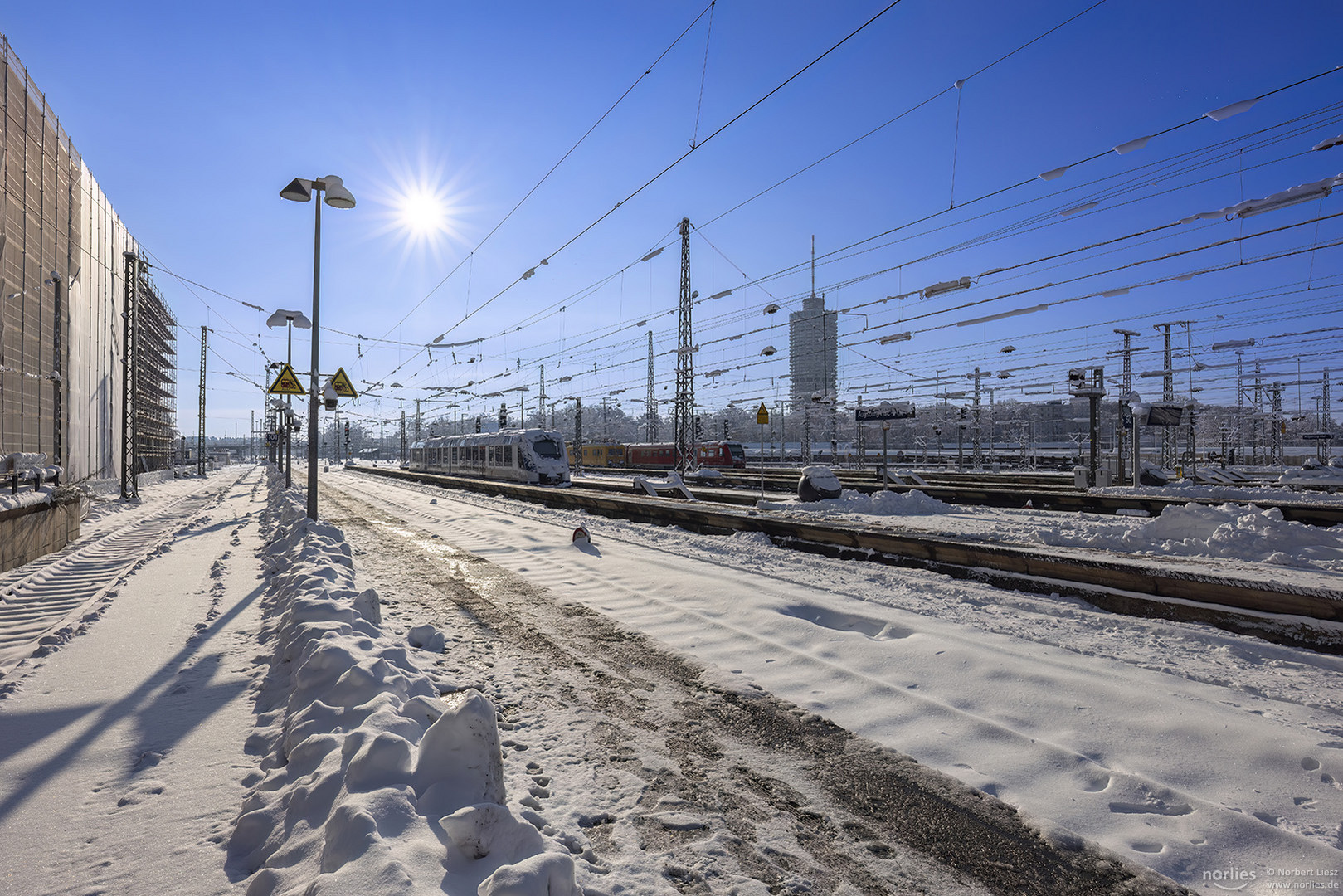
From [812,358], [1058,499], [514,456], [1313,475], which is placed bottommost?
[1058,499]

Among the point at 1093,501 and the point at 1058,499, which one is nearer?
the point at 1093,501

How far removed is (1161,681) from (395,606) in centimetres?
725

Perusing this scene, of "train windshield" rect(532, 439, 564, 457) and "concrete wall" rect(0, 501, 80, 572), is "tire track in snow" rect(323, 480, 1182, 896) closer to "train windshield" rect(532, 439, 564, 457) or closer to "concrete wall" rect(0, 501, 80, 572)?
"concrete wall" rect(0, 501, 80, 572)

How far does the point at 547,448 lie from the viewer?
98.9 ft

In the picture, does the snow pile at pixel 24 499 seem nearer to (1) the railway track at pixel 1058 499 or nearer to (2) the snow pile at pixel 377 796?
(2) the snow pile at pixel 377 796

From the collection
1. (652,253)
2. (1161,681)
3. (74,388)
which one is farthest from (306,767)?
(74,388)

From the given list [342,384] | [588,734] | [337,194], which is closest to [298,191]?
[337,194]

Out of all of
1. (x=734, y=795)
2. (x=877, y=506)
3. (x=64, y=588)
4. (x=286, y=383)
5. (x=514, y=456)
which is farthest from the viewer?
(x=514, y=456)

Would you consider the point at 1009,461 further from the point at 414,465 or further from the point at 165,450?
the point at 165,450

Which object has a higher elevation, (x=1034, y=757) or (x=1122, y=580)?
(x=1122, y=580)

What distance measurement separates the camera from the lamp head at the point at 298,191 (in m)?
12.1

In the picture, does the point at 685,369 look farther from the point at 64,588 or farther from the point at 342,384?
the point at 64,588

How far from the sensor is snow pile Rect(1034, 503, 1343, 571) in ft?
29.3

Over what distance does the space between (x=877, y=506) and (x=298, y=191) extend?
15181 millimetres
